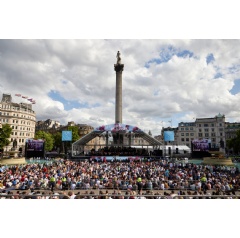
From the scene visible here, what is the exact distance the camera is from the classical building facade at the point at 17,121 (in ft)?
248

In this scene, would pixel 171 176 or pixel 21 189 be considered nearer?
pixel 21 189

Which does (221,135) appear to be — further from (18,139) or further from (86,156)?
(18,139)

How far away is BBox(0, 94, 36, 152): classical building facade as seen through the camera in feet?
248

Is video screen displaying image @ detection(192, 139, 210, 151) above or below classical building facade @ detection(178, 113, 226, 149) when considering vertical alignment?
below

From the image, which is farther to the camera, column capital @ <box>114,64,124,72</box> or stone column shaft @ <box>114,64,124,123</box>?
column capital @ <box>114,64,124,72</box>

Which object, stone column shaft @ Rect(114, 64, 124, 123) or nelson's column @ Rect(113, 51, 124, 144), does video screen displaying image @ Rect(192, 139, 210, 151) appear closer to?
nelson's column @ Rect(113, 51, 124, 144)

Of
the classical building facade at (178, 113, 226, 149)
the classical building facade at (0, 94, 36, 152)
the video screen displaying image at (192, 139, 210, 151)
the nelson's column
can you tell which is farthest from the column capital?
the classical building facade at (178, 113, 226, 149)

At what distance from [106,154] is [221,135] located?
71410mm

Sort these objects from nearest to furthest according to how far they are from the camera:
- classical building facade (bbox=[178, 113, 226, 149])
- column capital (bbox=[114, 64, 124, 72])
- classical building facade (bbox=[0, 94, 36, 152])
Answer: column capital (bbox=[114, 64, 124, 72])
classical building facade (bbox=[0, 94, 36, 152])
classical building facade (bbox=[178, 113, 226, 149])

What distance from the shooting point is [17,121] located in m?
79.2

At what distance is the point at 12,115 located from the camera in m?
77.4

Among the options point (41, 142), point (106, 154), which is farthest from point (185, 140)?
point (41, 142)

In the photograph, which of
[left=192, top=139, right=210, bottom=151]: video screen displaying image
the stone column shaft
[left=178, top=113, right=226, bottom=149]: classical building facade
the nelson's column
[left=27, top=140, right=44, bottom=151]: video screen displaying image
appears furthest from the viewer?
[left=178, top=113, right=226, bottom=149]: classical building facade

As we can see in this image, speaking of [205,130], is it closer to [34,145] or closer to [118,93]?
[118,93]
